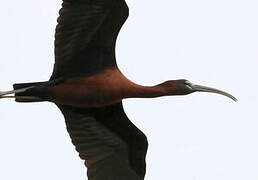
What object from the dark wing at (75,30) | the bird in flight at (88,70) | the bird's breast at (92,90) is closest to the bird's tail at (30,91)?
the bird in flight at (88,70)

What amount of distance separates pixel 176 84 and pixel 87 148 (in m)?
2.36

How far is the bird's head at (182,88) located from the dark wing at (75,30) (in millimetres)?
1597

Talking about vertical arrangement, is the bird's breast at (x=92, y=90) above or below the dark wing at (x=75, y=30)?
below

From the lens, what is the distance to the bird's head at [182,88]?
17.5 meters

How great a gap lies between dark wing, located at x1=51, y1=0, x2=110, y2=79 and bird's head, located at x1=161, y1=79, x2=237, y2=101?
160 cm

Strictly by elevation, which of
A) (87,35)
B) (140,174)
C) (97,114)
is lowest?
(140,174)

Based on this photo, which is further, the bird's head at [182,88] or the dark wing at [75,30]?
the bird's head at [182,88]

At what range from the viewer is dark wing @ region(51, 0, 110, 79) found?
17.0 m

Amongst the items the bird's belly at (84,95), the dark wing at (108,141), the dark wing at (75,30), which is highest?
the dark wing at (75,30)

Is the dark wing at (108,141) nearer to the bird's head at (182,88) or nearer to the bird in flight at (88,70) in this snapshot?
the bird in flight at (88,70)

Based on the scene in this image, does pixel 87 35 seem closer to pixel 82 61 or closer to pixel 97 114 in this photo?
pixel 82 61

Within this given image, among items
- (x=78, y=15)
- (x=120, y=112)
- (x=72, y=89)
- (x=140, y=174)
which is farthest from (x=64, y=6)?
(x=140, y=174)

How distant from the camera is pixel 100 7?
17.1 meters

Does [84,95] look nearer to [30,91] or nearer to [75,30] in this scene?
[30,91]
